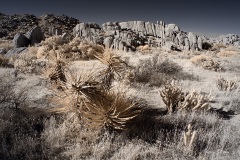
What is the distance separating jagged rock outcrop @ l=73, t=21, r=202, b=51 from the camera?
25.0 meters

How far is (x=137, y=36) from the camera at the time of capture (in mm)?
31016

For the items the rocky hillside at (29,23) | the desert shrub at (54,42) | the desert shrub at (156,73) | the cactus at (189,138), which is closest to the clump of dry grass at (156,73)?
the desert shrub at (156,73)

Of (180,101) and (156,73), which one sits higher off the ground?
(156,73)

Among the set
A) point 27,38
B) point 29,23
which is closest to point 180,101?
point 27,38

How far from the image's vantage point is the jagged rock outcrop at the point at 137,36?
24989mm

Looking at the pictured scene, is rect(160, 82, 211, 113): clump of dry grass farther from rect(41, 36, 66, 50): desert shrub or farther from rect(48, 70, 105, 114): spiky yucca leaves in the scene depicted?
rect(41, 36, 66, 50): desert shrub

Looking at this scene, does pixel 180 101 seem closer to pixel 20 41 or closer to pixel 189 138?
pixel 189 138

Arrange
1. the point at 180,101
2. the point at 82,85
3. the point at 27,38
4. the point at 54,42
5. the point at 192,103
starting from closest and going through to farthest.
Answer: the point at 82,85
the point at 192,103
the point at 180,101
the point at 54,42
the point at 27,38

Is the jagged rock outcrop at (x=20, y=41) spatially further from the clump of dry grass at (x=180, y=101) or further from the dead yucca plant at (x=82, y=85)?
the dead yucca plant at (x=82, y=85)

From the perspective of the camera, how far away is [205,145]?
487cm

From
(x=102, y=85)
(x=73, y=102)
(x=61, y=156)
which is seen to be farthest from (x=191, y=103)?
(x=61, y=156)

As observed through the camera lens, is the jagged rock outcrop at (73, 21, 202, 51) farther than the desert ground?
Yes

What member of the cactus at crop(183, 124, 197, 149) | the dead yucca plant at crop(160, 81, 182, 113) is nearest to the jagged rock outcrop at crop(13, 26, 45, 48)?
the dead yucca plant at crop(160, 81, 182, 113)

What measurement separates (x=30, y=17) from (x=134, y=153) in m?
58.8
